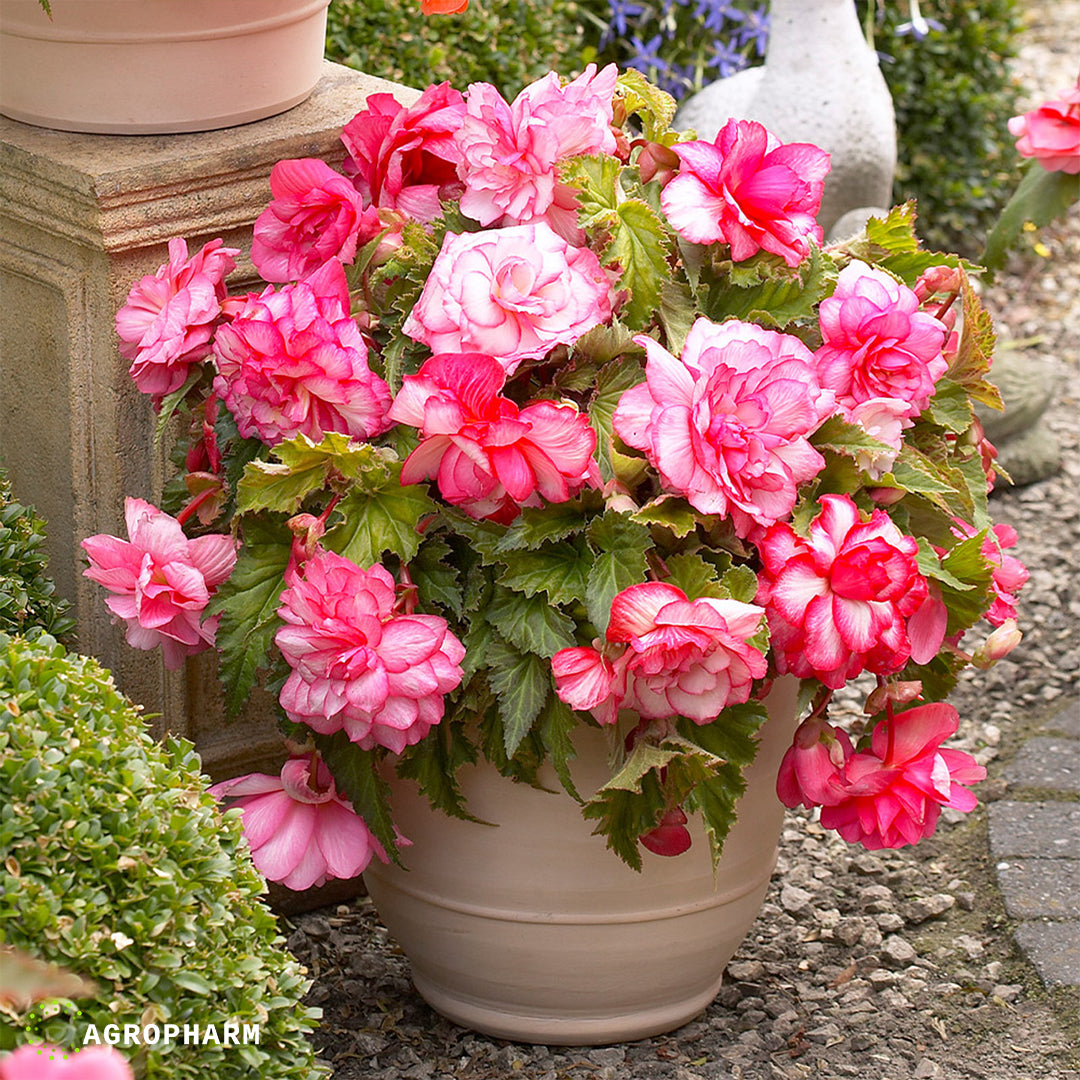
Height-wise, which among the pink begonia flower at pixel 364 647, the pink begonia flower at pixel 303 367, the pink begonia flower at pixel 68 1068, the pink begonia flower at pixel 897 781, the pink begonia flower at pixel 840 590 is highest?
the pink begonia flower at pixel 68 1068

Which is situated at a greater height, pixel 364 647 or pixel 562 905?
pixel 364 647

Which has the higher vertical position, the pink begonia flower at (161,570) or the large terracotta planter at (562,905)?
the pink begonia flower at (161,570)

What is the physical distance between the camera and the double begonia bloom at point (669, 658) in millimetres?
1395

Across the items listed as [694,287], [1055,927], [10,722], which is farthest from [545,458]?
[1055,927]

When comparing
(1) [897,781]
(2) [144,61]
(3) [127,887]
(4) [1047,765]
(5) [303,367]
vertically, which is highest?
(2) [144,61]

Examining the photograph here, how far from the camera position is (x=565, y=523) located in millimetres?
1537

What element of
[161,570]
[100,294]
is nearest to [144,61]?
[100,294]

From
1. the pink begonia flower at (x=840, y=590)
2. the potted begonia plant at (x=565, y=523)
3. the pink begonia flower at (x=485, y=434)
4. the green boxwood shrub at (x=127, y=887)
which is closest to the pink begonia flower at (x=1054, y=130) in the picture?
the potted begonia plant at (x=565, y=523)

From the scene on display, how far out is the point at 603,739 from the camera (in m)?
1.63

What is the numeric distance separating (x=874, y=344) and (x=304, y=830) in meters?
0.77

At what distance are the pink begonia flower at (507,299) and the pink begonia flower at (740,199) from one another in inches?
5.8

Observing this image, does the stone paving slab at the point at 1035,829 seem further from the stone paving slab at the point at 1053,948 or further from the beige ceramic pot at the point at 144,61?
the beige ceramic pot at the point at 144,61

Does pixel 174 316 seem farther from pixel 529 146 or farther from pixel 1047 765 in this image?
pixel 1047 765

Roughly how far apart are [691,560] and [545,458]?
0.57ft
